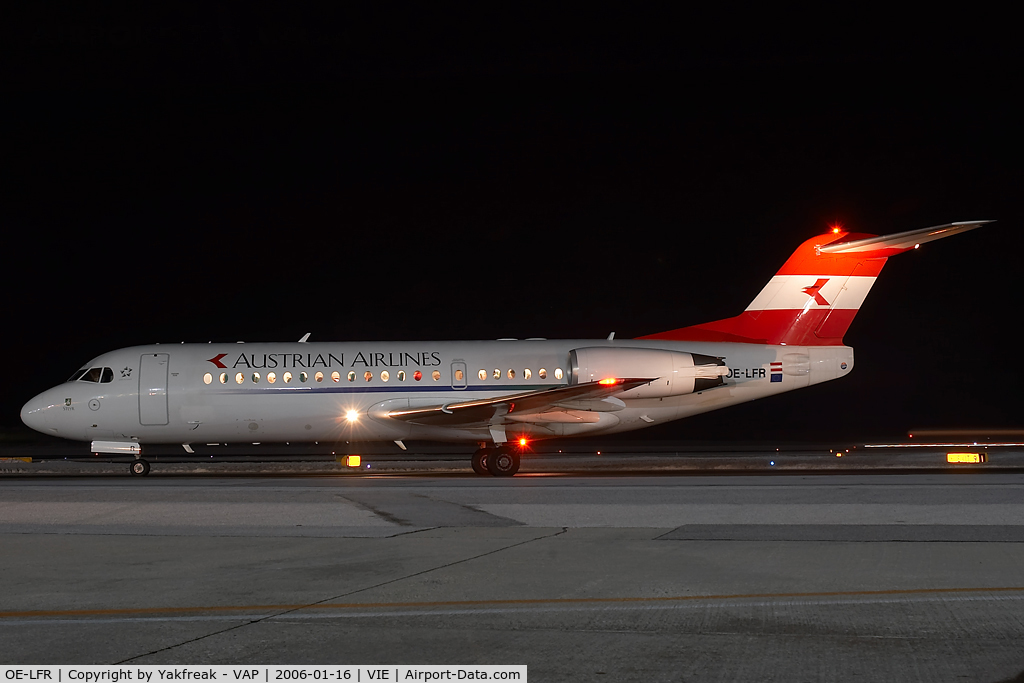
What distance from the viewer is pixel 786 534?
33.4ft

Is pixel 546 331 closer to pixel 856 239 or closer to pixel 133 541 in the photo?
pixel 856 239

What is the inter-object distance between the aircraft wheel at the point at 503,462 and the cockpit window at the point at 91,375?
9938 mm

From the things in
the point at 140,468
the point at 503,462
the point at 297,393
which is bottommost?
the point at 503,462

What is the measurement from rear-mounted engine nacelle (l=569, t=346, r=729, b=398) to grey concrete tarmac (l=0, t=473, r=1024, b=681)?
357 inches

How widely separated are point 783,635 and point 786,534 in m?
4.58

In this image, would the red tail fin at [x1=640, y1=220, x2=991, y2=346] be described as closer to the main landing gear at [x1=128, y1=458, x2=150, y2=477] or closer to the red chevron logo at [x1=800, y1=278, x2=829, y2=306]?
the red chevron logo at [x1=800, y1=278, x2=829, y2=306]

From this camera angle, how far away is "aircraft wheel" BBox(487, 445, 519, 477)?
70.7 ft

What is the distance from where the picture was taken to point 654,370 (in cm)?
2281

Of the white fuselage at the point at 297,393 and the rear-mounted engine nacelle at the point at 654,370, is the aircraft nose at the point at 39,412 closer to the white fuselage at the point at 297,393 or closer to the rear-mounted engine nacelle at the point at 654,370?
the white fuselage at the point at 297,393

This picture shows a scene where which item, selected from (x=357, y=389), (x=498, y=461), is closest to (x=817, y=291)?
(x=498, y=461)

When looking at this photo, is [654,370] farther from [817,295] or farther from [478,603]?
[478,603]

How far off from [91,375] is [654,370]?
1368 centimetres

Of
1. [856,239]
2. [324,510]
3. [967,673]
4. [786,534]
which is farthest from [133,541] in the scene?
[856,239]

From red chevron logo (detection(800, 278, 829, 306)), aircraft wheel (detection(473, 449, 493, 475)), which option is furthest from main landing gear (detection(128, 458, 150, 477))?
red chevron logo (detection(800, 278, 829, 306))
